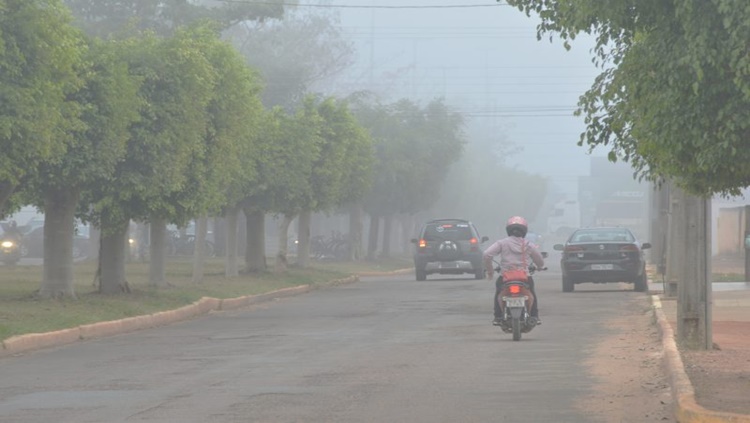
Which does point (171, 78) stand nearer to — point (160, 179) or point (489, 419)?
point (160, 179)

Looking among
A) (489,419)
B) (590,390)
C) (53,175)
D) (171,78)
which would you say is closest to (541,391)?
(590,390)

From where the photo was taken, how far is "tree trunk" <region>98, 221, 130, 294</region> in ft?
88.7

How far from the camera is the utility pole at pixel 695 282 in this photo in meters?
17.1

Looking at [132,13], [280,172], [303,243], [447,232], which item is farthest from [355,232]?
[280,172]

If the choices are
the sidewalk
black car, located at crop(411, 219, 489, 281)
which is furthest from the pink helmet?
black car, located at crop(411, 219, 489, 281)

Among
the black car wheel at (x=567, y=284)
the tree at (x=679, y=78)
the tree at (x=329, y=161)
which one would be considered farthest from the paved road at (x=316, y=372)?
the tree at (x=329, y=161)

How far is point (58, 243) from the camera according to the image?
2531 centimetres

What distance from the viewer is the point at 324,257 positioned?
206 ft

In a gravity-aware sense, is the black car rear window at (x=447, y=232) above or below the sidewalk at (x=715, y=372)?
above

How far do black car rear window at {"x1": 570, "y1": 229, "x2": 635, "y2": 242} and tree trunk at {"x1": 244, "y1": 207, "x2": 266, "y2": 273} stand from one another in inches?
361

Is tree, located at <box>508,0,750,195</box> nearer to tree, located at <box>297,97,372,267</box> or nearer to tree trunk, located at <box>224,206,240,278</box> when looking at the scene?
tree trunk, located at <box>224,206,240,278</box>

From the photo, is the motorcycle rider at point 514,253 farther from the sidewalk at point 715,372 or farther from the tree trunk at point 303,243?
the tree trunk at point 303,243

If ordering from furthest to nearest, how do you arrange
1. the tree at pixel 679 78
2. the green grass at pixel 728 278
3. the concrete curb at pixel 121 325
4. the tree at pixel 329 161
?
the tree at pixel 329 161, the green grass at pixel 728 278, the concrete curb at pixel 121 325, the tree at pixel 679 78

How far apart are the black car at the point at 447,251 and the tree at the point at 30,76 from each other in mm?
22727
